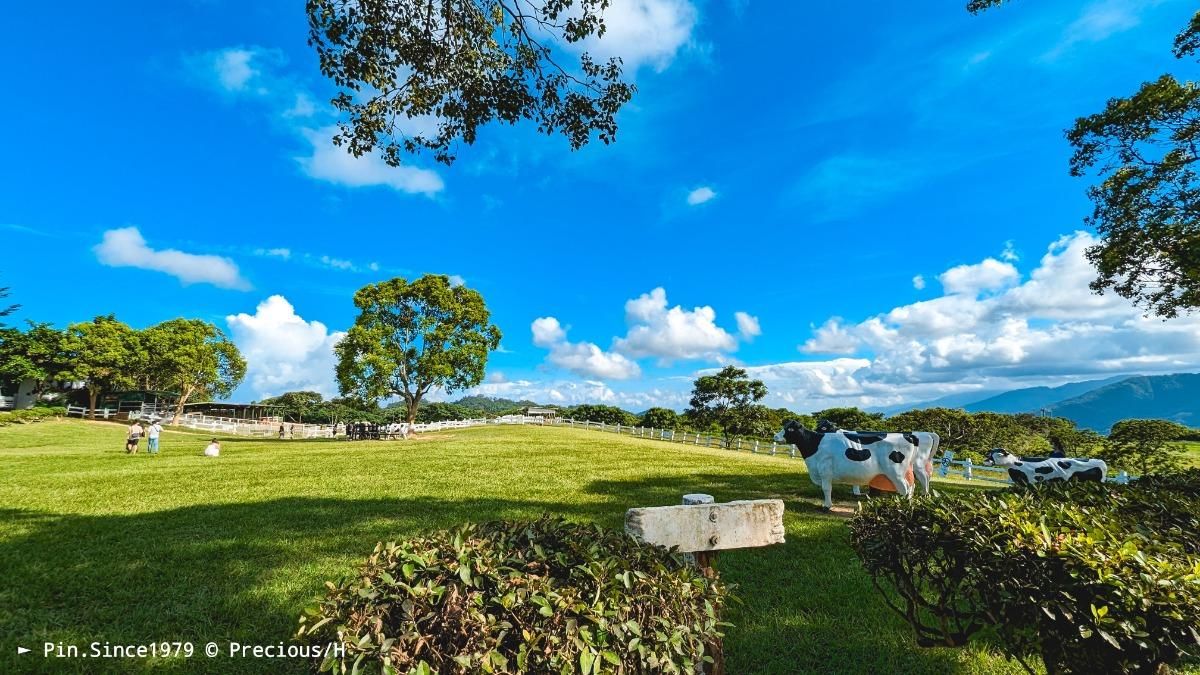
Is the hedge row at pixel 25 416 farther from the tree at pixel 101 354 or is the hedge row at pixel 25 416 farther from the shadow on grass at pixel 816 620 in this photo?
the shadow on grass at pixel 816 620

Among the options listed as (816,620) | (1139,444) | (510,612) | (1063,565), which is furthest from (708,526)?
(1139,444)

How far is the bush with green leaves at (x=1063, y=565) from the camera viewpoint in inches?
93.8

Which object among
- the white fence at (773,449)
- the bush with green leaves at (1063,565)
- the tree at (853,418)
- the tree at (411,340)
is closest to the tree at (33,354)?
the tree at (411,340)

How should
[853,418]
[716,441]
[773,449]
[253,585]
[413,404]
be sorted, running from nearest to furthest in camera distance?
[253,585], [773,449], [413,404], [716,441], [853,418]

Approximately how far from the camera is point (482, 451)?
21.9m

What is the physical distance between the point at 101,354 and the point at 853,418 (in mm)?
65922

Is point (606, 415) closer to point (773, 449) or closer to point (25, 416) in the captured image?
point (773, 449)

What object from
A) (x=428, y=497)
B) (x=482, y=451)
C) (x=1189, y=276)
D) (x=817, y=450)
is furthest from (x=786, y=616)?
(x=482, y=451)

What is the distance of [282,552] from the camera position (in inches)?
268

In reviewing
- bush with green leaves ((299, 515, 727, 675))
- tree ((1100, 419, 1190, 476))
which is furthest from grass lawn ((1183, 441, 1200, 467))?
bush with green leaves ((299, 515, 727, 675))

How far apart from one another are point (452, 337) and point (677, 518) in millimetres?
31537

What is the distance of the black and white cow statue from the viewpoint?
9742 mm

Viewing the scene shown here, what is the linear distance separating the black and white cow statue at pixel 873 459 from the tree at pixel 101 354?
186ft

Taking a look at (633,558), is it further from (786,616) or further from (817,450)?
(817,450)
